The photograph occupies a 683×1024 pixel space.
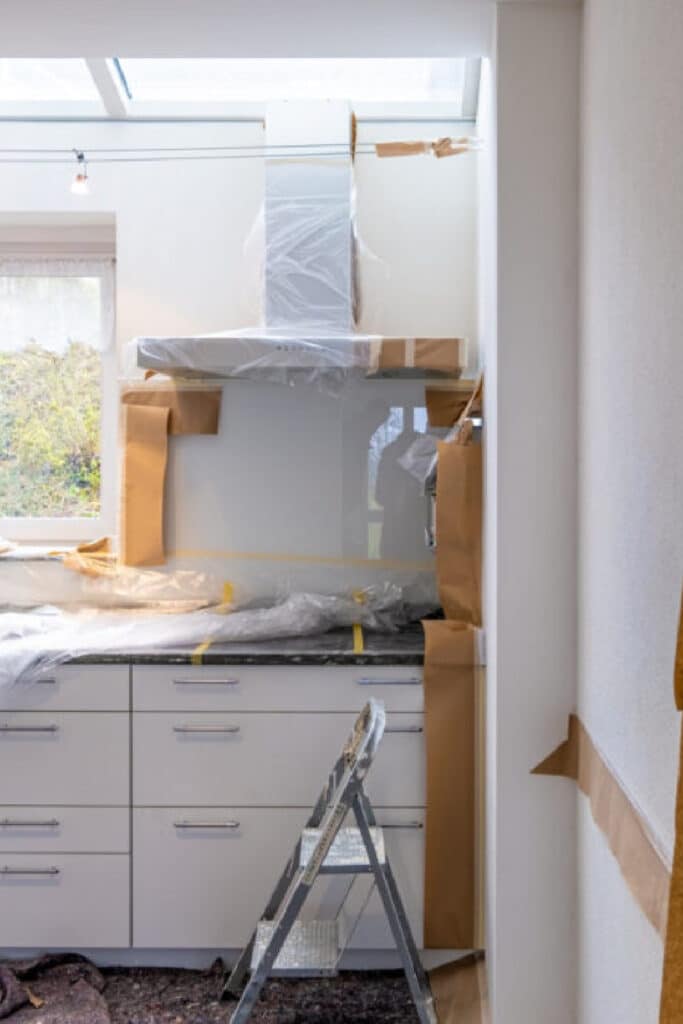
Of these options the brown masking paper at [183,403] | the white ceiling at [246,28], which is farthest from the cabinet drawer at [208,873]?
the white ceiling at [246,28]

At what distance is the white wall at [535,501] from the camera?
1745 mm

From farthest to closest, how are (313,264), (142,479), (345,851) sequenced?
(142,479) → (313,264) → (345,851)

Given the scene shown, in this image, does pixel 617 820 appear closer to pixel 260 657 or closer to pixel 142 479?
pixel 260 657

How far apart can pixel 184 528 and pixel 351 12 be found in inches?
61.5

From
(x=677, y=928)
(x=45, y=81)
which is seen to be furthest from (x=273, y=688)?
(x=45, y=81)

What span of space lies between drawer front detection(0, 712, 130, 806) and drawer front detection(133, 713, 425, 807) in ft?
0.16

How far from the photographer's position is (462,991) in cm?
210

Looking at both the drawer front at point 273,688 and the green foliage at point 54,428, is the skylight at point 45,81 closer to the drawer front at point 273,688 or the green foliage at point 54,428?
the green foliage at point 54,428

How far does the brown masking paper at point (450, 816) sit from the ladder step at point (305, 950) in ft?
0.85

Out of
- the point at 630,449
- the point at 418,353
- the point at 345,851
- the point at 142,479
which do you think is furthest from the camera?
the point at 142,479

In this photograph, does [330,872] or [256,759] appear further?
[256,759]

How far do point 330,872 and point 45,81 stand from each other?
240 centimetres

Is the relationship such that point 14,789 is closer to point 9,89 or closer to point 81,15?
point 81,15

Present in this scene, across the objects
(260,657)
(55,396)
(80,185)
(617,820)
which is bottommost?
(617,820)
